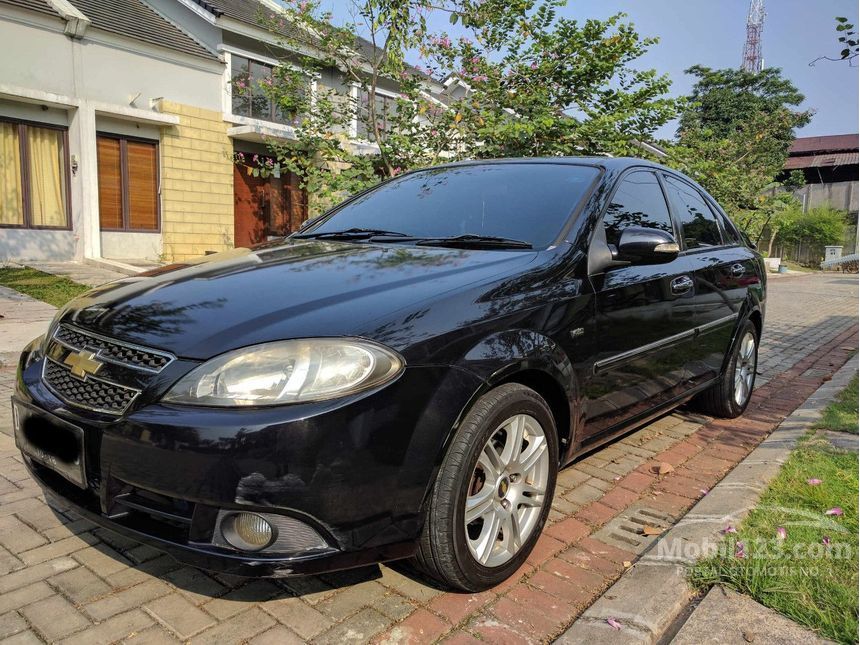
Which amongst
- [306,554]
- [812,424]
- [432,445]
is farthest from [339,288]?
[812,424]

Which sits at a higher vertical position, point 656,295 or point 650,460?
point 656,295

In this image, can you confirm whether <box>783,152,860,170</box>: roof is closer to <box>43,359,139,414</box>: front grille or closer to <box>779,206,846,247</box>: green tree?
<box>779,206,846,247</box>: green tree

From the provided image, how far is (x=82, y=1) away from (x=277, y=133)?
4.48 m

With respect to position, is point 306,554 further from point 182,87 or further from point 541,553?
point 182,87

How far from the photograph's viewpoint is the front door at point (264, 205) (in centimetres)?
1623

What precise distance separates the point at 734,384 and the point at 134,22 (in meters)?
13.9

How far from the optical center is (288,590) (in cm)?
244

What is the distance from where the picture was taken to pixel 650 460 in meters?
3.99

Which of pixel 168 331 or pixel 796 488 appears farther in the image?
pixel 796 488

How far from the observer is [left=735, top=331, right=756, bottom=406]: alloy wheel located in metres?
4.80

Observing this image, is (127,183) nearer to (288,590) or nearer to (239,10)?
(239,10)

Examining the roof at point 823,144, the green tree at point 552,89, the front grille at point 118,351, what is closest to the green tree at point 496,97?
the green tree at point 552,89

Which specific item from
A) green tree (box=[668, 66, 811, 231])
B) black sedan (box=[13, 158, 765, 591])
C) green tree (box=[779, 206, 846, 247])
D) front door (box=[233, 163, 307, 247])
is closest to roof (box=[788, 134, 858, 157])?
green tree (box=[668, 66, 811, 231])

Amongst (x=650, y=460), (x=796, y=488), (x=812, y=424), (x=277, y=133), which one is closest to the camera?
(x=796, y=488)
